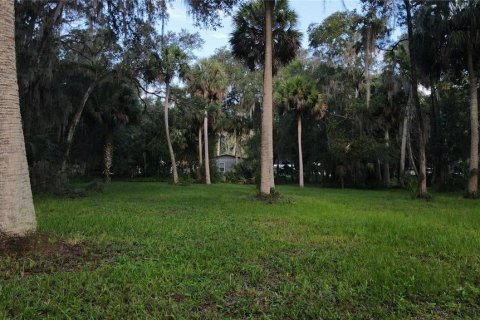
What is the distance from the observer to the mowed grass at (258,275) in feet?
10.8

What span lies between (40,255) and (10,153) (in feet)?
4.05

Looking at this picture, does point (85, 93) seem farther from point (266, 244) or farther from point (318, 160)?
point (318, 160)

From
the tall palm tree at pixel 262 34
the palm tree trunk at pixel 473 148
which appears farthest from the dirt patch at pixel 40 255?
the palm tree trunk at pixel 473 148

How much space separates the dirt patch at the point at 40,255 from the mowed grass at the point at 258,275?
0.13 metres

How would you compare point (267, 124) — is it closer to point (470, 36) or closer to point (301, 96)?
point (470, 36)

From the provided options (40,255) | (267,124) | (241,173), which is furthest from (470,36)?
(241,173)

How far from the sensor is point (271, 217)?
29.9 ft

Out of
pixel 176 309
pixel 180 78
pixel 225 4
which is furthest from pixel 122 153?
pixel 176 309

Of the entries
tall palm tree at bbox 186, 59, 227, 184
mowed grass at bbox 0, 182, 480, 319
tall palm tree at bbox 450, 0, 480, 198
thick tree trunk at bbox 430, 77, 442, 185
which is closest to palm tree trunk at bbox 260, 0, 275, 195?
mowed grass at bbox 0, 182, 480, 319

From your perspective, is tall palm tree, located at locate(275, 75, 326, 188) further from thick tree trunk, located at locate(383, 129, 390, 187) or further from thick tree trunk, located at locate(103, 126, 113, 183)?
thick tree trunk, located at locate(103, 126, 113, 183)

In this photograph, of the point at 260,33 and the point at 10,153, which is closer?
the point at 10,153

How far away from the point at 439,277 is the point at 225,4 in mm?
11760

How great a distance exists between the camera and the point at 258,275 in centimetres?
422

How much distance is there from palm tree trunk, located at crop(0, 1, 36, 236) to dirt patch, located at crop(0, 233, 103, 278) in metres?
0.18
